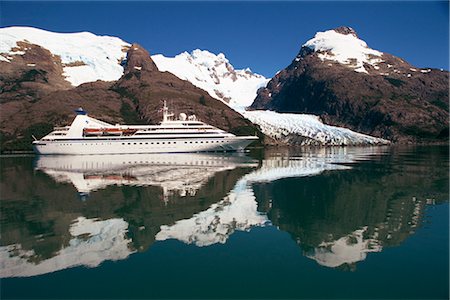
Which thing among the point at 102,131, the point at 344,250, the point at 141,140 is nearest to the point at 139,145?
the point at 141,140

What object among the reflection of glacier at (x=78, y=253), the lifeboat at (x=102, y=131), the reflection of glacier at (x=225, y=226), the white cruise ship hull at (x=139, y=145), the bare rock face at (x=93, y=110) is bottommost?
the reflection of glacier at (x=78, y=253)

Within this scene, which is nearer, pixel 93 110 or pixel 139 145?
A: pixel 139 145

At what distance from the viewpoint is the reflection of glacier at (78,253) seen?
14430mm

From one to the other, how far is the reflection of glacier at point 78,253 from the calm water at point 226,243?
2.1 inches

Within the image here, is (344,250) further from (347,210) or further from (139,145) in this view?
(139,145)

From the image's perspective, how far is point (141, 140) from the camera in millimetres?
89562

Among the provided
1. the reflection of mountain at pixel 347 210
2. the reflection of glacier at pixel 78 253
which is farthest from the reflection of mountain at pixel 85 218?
the reflection of mountain at pixel 347 210

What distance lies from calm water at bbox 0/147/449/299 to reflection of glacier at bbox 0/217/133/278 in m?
0.05

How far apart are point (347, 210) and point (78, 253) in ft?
53.2

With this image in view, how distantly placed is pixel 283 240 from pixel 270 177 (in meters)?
22.6

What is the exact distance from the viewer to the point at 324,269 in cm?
1405

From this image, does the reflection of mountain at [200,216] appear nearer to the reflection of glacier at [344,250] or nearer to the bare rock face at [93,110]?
the reflection of glacier at [344,250]

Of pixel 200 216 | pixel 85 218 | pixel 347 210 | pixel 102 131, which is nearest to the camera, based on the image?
pixel 85 218

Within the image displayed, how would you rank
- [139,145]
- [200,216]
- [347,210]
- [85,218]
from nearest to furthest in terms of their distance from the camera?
[85,218], [200,216], [347,210], [139,145]
